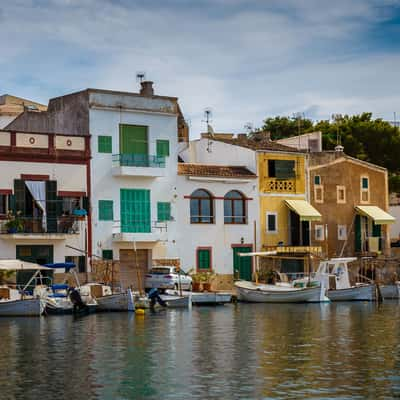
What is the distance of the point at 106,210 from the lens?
5478cm

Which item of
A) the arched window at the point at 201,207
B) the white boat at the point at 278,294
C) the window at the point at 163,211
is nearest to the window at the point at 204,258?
the arched window at the point at 201,207

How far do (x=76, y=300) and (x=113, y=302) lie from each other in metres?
2.06

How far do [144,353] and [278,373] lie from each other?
5542mm

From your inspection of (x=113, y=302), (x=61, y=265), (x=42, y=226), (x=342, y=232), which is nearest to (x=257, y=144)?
(x=342, y=232)

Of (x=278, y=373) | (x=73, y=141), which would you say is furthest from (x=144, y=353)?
(x=73, y=141)

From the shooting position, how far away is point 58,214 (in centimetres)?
5269

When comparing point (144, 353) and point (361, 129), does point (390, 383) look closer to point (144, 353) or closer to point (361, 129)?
point (144, 353)

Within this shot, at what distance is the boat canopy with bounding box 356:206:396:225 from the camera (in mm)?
64688

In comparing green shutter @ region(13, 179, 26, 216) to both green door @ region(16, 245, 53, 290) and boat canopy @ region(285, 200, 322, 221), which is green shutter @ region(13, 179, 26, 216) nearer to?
green door @ region(16, 245, 53, 290)

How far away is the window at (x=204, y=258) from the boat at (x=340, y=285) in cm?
695

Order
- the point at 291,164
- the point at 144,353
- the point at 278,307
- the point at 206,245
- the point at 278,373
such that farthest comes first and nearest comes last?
the point at 291,164 → the point at 206,245 → the point at 278,307 → the point at 144,353 → the point at 278,373

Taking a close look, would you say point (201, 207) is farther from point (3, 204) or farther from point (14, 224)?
point (3, 204)

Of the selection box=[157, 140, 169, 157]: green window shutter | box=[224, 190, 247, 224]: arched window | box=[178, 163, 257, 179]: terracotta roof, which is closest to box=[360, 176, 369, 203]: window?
box=[178, 163, 257, 179]: terracotta roof

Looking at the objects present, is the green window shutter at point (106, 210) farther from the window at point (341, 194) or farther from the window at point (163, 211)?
the window at point (341, 194)
